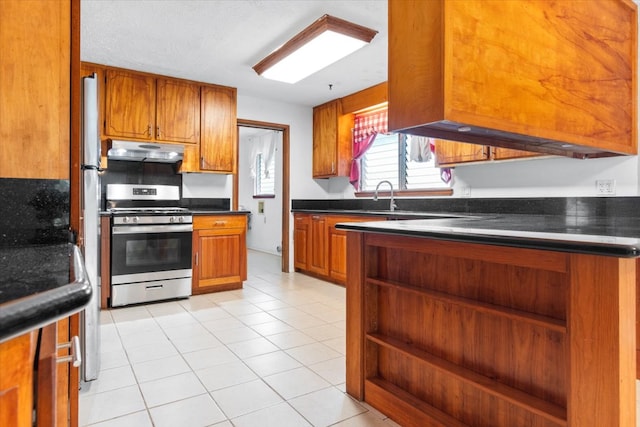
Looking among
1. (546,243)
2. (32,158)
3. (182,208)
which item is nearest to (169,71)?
(182,208)

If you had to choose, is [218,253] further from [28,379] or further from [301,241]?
[28,379]

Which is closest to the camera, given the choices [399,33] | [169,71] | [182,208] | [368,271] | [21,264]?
[21,264]

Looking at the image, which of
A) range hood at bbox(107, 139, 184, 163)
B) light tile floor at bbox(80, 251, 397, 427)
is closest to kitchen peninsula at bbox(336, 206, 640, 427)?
light tile floor at bbox(80, 251, 397, 427)

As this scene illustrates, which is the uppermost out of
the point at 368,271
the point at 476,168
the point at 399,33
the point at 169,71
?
the point at 169,71

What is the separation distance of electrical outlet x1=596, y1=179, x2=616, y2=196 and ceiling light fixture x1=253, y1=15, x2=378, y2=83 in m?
2.01

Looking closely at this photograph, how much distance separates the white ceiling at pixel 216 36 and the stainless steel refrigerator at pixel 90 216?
43.7 inches

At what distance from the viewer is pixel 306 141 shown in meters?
5.38

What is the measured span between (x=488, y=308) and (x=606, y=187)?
2.03 m

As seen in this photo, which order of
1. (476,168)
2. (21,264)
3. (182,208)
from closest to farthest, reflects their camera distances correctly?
(21,264)
(476,168)
(182,208)

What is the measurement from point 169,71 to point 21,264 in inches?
146

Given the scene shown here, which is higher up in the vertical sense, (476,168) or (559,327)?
(476,168)

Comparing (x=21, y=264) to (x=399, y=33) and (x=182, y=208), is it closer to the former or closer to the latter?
(x=399, y=33)

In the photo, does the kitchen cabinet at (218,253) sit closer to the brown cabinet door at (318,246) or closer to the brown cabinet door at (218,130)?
the brown cabinet door at (218,130)

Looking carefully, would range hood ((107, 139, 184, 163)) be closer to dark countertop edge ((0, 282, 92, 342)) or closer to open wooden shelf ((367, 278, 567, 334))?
open wooden shelf ((367, 278, 567, 334))
